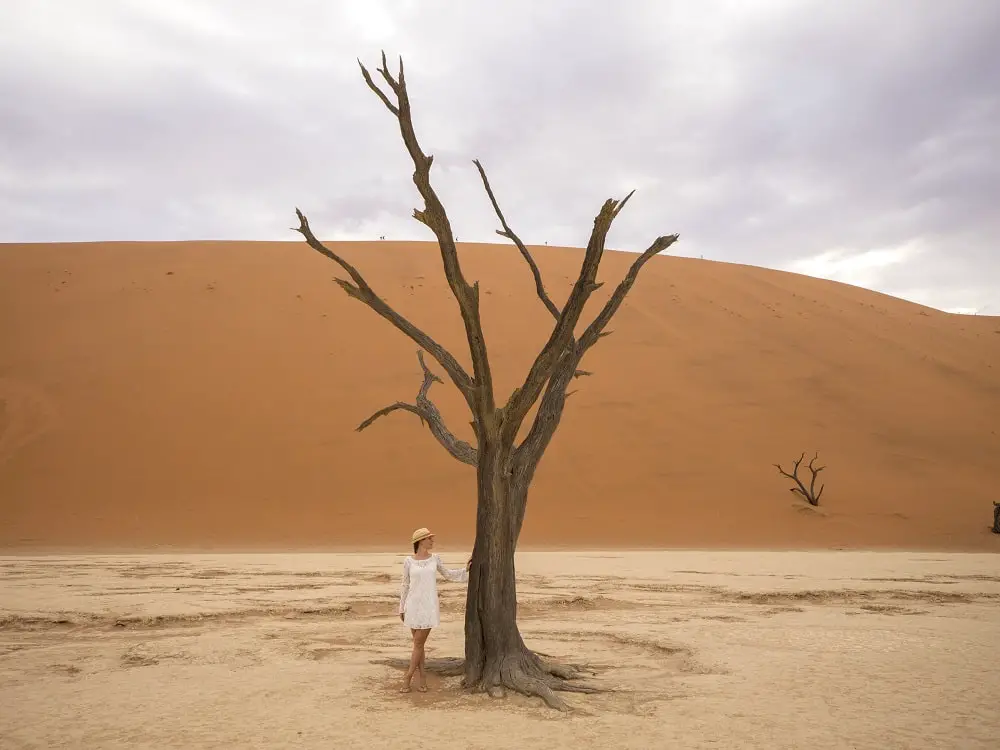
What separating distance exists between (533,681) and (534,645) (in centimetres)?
164

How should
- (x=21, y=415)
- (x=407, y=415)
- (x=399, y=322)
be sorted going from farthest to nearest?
(x=407, y=415) → (x=21, y=415) → (x=399, y=322)

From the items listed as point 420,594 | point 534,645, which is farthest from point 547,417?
point 534,645

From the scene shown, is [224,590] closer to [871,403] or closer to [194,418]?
[194,418]

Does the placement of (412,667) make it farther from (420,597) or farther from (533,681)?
(533,681)

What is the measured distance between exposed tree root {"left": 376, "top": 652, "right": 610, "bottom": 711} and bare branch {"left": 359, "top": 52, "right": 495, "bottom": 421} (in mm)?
1531

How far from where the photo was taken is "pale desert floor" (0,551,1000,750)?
3924mm

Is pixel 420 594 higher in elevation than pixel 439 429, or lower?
lower

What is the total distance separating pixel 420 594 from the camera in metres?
4.88

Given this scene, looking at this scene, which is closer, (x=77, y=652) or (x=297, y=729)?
(x=297, y=729)

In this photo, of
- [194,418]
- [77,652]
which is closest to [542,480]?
[194,418]

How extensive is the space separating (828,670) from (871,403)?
2036 cm

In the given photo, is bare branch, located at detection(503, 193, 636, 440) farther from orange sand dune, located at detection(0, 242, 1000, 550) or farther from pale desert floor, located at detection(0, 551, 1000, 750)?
orange sand dune, located at detection(0, 242, 1000, 550)

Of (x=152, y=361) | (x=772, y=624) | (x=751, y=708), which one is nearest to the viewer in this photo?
(x=751, y=708)

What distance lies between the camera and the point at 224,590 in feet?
30.6
